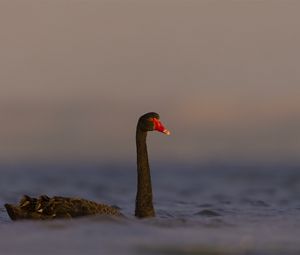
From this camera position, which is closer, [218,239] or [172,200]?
[218,239]

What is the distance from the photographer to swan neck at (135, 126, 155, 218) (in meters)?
17.8

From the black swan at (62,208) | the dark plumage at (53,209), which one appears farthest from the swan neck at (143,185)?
the dark plumage at (53,209)

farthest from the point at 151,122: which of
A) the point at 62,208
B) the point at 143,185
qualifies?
the point at 62,208

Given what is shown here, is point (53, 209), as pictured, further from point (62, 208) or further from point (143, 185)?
point (143, 185)

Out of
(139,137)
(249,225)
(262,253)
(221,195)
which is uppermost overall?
(221,195)

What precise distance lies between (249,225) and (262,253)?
11.9 feet

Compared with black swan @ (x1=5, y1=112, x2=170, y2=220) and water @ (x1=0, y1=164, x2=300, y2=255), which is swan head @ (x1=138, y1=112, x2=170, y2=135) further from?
water @ (x1=0, y1=164, x2=300, y2=255)

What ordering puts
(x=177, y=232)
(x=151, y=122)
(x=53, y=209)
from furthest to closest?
(x=151, y=122)
(x=53, y=209)
(x=177, y=232)

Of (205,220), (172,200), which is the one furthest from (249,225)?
(172,200)

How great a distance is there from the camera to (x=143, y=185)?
17.9 m

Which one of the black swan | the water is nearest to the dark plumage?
the black swan

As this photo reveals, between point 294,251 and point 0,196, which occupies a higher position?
point 0,196

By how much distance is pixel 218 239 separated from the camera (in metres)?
15.6

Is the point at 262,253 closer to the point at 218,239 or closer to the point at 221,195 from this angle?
the point at 218,239
